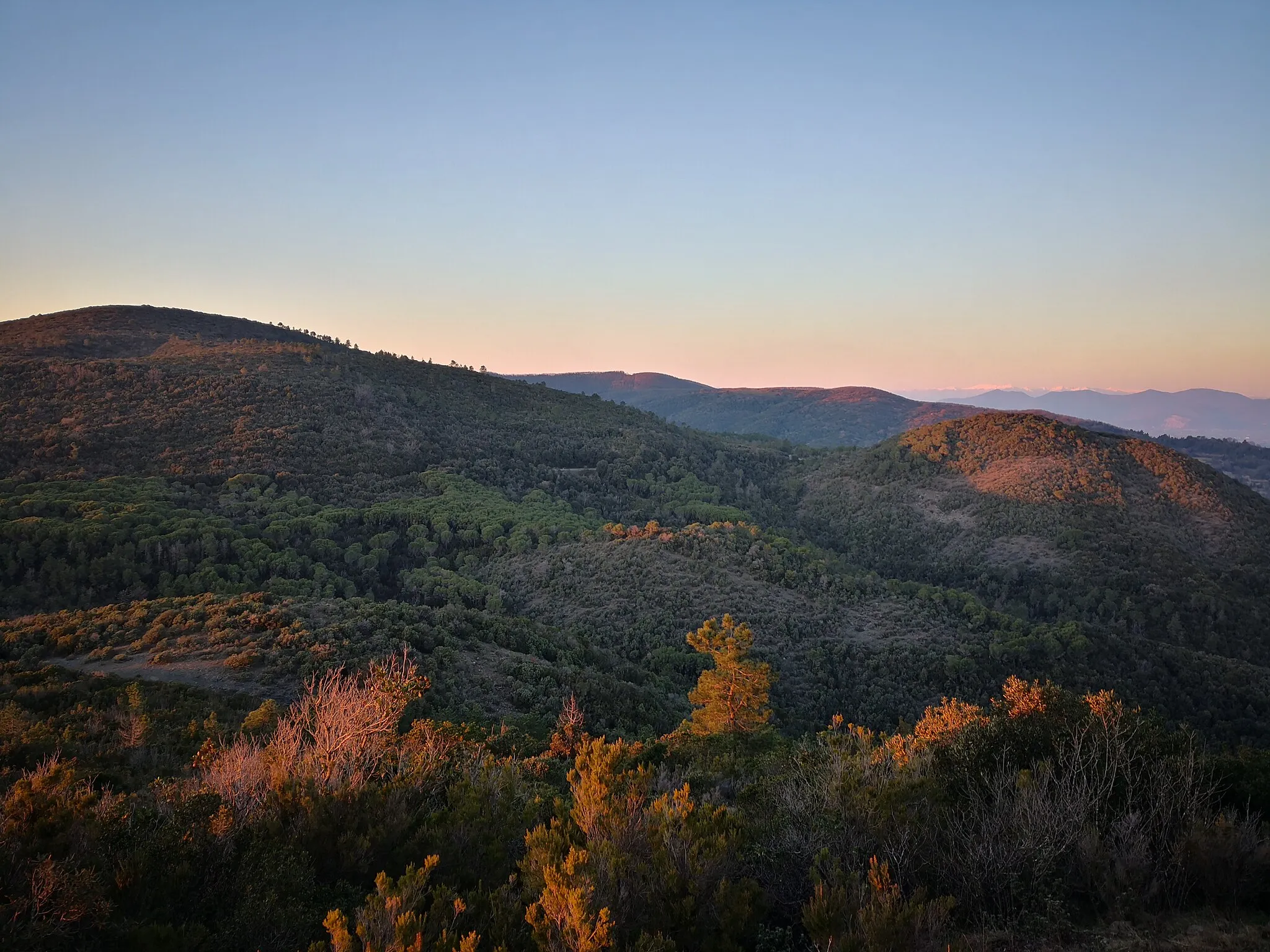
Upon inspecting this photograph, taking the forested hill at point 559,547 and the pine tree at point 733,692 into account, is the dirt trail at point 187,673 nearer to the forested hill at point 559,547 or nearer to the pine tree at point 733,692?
the forested hill at point 559,547

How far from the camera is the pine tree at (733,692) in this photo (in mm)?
17641

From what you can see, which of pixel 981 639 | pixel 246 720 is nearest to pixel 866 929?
pixel 246 720

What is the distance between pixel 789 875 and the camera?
634 cm

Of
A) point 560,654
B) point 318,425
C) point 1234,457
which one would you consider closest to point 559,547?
point 560,654

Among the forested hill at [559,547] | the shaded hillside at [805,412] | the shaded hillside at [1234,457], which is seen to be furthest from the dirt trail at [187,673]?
the shaded hillside at [805,412]

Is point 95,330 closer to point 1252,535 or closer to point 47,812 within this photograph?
point 47,812

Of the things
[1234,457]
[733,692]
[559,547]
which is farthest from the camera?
[1234,457]

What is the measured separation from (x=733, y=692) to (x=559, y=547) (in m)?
20.2

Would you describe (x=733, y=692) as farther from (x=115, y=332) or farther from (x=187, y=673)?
(x=115, y=332)

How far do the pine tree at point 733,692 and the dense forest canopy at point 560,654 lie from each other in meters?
0.14

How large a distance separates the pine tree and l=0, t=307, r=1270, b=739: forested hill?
7.69 feet

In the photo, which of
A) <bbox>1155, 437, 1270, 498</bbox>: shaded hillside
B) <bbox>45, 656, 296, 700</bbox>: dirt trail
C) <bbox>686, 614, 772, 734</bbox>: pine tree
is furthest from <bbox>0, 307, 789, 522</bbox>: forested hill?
<bbox>1155, 437, 1270, 498</bbox>: shaded hillside

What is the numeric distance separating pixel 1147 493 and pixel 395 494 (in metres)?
56.2

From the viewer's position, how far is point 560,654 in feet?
71.2
